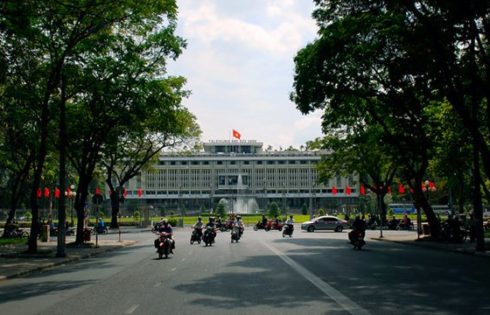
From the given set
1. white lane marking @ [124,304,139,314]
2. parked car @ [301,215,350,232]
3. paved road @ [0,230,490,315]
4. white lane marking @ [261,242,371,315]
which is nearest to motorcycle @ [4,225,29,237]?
parked car @ [301,215,350,232]

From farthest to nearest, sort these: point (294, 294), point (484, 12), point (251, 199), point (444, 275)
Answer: point (251, 199) → point (484, 12) → point (444, 275) → point (294, 294)

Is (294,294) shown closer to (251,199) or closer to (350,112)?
(350,112)

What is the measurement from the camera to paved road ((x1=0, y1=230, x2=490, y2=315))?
1037 centimetres

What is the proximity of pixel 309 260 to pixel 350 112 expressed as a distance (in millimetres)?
18771

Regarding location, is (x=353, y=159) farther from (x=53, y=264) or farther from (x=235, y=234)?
(x=53, y=264)

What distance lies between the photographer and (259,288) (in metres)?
13.1

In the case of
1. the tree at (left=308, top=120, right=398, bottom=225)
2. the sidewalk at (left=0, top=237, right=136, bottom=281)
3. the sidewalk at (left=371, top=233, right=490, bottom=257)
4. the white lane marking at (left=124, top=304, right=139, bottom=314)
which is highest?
the tree at (left=308, top=120, right=398, bottom=225)

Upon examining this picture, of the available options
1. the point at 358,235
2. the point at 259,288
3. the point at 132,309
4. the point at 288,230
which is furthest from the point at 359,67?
the point at 132,309

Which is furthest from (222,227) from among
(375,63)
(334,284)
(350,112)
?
(334,284)

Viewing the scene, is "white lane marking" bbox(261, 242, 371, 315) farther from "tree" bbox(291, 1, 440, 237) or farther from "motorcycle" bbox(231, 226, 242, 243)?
"motorcycle" bbox(231, 226, 242, 243)

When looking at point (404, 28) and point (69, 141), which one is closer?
point (404, 28)

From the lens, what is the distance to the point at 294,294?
12070mm

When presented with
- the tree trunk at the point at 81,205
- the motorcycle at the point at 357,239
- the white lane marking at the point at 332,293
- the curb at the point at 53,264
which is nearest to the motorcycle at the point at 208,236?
the curb at the point at 53,264

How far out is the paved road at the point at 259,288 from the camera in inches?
408
